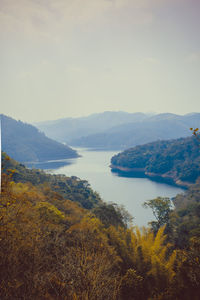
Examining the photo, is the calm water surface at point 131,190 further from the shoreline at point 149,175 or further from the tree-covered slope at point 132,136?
the tree-covered slope at point 132,136

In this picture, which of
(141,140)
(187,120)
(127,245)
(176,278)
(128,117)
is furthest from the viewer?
(128,117)

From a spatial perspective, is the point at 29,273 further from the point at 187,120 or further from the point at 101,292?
the point at 187,120

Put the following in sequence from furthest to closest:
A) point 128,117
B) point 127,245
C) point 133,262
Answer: point 128,117
point 127,245
point 133,262

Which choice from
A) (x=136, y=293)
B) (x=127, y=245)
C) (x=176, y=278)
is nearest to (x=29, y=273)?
(x=136, y=293)

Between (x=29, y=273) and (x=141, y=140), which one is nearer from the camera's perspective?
(x=29, y=273)

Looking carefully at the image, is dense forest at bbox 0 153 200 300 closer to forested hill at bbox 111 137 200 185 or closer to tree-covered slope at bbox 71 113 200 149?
forested hill at bbox 111 137 200 185

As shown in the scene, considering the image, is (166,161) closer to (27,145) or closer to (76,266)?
(76,266)
